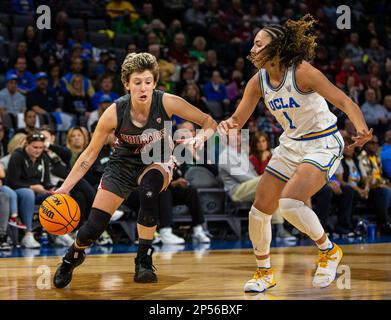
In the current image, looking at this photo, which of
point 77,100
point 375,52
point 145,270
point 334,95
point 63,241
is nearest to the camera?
point 334,95

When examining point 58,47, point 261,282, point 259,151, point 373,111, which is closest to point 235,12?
point 373,111

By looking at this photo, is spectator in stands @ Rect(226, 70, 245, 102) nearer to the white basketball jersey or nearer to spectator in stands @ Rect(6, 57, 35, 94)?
spectator in stands @ Rect(6, 57, 35, 94)

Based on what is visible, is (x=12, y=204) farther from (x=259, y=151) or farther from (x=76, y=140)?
(x=259, y=151)

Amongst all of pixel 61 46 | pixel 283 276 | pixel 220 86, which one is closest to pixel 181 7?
pixel 220 86

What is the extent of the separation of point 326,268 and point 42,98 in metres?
6.20

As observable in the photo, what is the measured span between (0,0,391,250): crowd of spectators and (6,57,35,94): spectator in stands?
0.01 m

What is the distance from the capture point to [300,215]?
4520mm

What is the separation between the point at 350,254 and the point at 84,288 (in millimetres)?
3492

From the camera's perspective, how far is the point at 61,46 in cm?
1103

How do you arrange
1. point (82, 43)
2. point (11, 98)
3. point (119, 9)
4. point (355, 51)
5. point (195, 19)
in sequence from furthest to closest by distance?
1. point (355, 51)
2. point (195, 19)
3. point (119, 9)
4. point (82, 43)
5. point (11, 98)

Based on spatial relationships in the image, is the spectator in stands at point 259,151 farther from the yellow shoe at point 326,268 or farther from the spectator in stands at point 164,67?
the yellow shoe at point 326,268

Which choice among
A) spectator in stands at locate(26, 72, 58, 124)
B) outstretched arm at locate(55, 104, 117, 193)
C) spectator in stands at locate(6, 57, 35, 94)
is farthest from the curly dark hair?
spectator in stands at locate(6, 57, 35, 94)

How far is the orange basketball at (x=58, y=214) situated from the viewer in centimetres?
476

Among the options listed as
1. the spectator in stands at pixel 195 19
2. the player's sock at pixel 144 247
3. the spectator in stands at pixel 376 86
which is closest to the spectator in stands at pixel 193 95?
the spectator in stands at pixel 195 19
